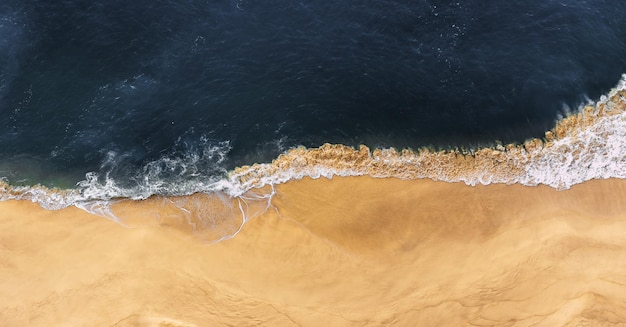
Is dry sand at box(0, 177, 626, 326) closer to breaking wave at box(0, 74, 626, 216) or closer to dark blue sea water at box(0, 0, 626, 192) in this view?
breaking wave at box(0, 74, 626, 216)

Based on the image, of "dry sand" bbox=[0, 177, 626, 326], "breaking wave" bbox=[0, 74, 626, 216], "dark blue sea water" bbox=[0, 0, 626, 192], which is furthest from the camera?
"dark blue sea water" bbox=[0, 0, 626, 192]

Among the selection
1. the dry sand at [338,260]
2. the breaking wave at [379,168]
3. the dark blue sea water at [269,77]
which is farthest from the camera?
the dark blue sea water at [269,77]

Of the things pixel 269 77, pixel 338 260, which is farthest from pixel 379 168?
pixel 269 77

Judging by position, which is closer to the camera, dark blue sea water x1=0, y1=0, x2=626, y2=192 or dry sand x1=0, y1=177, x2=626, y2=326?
dry sand x1=0, y1=177, x2=626, y2=326

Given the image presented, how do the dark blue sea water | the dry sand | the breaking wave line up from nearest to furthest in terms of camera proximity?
the dry sand
the breaking wave
the dark blue sea water

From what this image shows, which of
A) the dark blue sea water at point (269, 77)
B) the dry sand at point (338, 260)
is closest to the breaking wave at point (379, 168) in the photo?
the dark blue sea water at point (269, 77)

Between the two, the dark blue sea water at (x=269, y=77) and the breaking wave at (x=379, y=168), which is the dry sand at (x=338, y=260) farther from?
the dark blue sea water at (x=269, y=77)

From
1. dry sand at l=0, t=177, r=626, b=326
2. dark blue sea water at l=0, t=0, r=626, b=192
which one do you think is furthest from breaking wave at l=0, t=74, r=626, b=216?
dry sand at l=0, t=177, r=626, b=326
